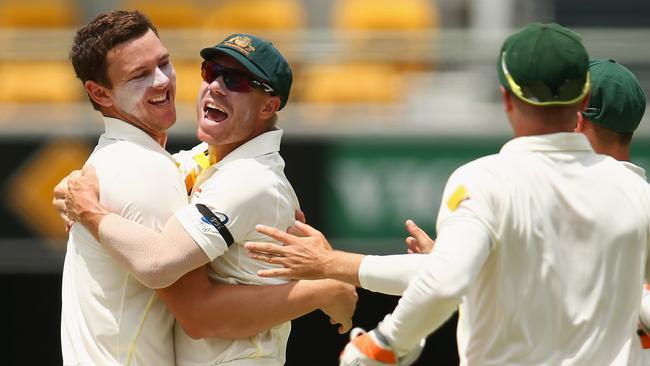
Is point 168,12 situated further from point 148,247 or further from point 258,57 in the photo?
point 148,247

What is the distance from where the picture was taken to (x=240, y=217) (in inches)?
151

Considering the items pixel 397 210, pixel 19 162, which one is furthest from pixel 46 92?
pixel 397 210

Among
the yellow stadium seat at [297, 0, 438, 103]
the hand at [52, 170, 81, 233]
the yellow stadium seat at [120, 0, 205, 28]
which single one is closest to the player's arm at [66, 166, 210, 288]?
the hand at [52, 170, 81, 233]

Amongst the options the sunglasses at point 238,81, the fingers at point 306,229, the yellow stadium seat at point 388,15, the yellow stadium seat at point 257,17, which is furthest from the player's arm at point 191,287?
the yellow stadium seat at point 388,15

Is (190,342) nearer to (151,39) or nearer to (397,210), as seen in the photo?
(151,39)

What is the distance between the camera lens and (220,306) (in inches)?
152

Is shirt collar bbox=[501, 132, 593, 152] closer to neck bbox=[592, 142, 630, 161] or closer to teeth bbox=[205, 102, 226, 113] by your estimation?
neck bbox=[592, 142, 630, 161]

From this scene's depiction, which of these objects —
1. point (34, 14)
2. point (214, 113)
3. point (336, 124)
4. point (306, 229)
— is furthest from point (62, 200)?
point (34, 14)

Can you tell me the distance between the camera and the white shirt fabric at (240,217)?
12.5 feet

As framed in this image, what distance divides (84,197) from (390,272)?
3.11 ft

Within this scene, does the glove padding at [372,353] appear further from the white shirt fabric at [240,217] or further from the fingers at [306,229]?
the white shirt fabric at [240,217]

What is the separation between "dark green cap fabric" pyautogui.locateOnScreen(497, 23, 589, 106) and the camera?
3.30 m

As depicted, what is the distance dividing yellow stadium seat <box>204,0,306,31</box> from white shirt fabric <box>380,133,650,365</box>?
5.92 meters

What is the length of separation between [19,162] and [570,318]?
536 centimetres
